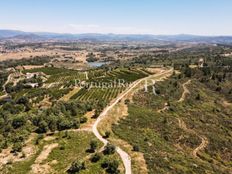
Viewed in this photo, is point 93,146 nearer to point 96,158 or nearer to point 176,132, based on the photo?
point 96,158

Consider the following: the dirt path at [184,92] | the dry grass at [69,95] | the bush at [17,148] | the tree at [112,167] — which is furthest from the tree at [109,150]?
the dirt path at [184,92]

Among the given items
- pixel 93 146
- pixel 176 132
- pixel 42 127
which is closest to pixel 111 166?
pixel 93 146

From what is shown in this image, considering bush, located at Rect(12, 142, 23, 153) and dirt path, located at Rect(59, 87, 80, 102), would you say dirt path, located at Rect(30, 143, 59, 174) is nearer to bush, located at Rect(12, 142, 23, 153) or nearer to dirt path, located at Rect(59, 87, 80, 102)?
bush, located at Rect(12, 142, 23, 153)

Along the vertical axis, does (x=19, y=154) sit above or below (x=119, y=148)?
below

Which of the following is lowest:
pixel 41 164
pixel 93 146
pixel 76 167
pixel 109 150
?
pixel 41 164

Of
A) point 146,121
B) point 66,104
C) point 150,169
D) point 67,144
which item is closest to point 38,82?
point 66,104

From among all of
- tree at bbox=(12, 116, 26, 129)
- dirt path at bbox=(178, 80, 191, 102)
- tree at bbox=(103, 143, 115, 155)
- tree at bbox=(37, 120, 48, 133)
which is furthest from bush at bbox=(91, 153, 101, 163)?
dirt path at bbox=(178, 80, 191, 102)

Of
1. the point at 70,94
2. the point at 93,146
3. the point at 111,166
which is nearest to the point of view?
the point at 111,166

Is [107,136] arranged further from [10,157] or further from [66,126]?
[10,157]

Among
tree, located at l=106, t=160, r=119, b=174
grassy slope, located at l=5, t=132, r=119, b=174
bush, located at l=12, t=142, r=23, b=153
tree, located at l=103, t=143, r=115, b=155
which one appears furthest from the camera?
bush, located at l=12, t=142, r=23, b=153

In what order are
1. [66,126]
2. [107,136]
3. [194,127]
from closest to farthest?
[107,136], [66,126], [194,127]

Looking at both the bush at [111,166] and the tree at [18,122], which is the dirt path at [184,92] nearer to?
the tree at [18,122]
